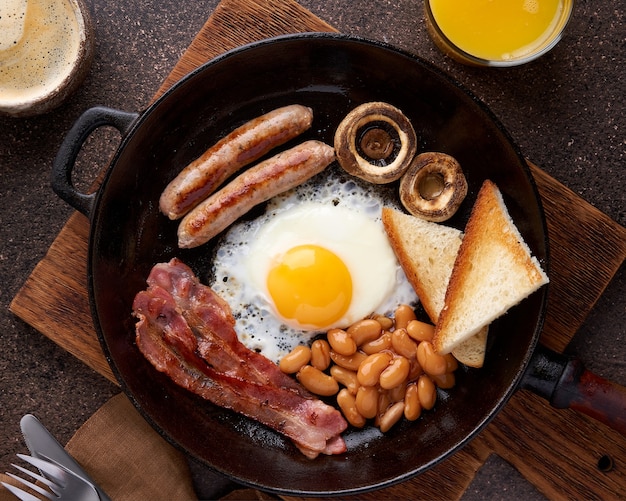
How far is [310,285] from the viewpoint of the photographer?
2.12 meters

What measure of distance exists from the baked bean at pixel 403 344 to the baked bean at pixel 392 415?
179 mm

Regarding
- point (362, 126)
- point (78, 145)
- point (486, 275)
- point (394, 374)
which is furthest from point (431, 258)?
point (78, 145)

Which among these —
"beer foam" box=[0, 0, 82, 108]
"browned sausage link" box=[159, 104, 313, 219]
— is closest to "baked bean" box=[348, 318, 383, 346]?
"browned sausage link" box=[159, 104, 313, 219]

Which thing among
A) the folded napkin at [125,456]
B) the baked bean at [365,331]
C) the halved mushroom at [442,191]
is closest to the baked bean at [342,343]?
the baked bean at [365,331]

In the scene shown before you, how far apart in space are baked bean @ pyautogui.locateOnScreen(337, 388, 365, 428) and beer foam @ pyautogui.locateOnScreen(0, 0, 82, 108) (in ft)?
4.92

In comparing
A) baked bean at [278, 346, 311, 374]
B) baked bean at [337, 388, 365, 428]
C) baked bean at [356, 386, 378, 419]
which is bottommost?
baked bean at [337, 388, 365, 428]

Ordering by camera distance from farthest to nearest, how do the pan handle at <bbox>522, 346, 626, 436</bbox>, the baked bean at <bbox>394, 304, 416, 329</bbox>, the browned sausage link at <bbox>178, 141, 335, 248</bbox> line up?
1. the baked bean at <bbox>394, 304, 416, 329</bbox>
2. the browned sausage link at <bbox>178, 141, 335, 248</bbox>
3. the pan handle at <bbox>522, 346, 626, 436</bbox>

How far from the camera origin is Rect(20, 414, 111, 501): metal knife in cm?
221

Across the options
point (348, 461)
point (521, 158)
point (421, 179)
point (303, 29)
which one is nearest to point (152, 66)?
point (303, 29)

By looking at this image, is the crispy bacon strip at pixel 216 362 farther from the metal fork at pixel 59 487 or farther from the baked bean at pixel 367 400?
the metal fork at pixel 59 487

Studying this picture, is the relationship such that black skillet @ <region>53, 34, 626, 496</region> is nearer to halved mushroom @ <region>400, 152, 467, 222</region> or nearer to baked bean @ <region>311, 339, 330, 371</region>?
halved mushroom @ <region>400, 152, 467, 222</region>

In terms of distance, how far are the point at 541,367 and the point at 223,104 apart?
4.56ft

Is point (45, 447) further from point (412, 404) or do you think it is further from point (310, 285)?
point (412, 404)

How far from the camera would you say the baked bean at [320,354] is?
2143 millimetres
